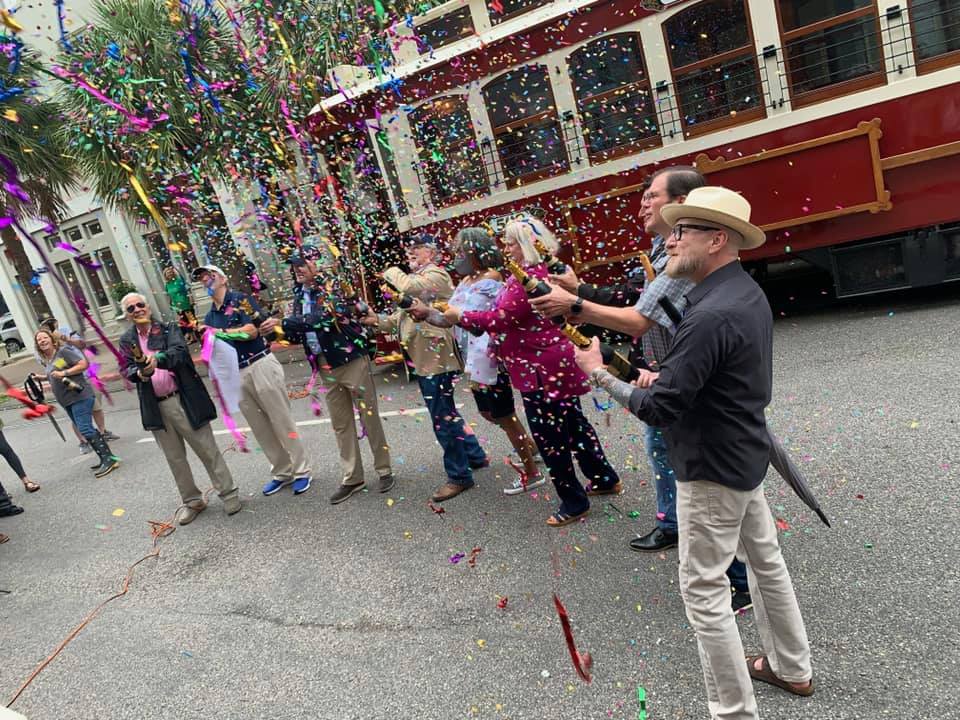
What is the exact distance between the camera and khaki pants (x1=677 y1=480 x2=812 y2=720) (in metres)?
2.07

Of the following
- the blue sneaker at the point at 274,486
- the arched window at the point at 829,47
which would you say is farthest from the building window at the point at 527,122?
the blue sneaker at the point at 274,486

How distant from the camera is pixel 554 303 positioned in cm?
262

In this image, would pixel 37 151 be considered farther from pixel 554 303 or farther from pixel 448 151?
pixel 554 303

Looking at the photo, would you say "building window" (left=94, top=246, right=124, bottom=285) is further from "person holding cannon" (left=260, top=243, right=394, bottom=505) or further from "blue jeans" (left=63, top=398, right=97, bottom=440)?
"person holding cannon" (left=260, top=243, right=394, bottom=505)

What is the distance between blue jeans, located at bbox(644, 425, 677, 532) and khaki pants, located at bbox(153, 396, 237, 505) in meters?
3.80

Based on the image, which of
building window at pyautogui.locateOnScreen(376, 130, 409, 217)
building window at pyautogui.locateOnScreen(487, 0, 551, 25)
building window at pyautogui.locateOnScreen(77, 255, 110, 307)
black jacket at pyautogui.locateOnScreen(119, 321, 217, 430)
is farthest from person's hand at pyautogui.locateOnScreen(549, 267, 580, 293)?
building window at pyautogui.locateOnScreen(77, 255, 110, 307)

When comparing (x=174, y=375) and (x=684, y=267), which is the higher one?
(x=684, y=267)

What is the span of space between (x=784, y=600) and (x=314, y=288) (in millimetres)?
3872

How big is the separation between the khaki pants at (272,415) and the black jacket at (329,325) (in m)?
0.54

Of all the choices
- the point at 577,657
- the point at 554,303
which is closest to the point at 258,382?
the point at 554,303

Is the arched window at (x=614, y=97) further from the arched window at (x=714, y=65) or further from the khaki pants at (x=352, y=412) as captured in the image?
the khaki pants at (x=352, y=412)

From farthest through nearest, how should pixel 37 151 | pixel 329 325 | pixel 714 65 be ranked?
pixel 37 151, pixel 714 65, pixel 329 325

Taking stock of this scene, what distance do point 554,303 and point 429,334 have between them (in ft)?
6.75

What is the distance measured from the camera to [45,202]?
1266 centimetres
